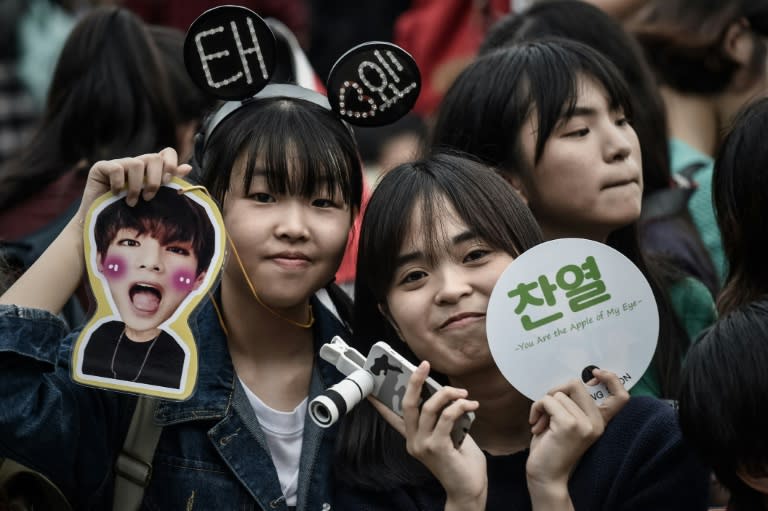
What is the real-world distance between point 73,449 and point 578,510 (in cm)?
105

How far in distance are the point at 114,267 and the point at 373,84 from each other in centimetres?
76

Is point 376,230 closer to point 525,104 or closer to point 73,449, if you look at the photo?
point 525,104

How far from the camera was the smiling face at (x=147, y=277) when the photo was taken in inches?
99.6

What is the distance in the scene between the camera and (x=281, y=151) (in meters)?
2.80

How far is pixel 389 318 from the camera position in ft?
9.36

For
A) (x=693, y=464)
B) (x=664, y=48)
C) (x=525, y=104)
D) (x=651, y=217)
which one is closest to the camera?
(x=693, y=464)

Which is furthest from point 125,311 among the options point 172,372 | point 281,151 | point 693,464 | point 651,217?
point 651,217

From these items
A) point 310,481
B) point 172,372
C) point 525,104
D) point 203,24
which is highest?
point 203,24

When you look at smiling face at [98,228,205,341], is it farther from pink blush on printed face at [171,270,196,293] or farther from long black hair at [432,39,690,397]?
long black hair at [432,39,690,397]

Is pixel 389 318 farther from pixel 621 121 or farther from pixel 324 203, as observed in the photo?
pixel 621 121

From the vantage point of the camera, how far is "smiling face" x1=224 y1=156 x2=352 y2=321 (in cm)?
275

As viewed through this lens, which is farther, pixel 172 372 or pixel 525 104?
pixel 525 104

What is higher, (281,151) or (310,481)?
(281,151)

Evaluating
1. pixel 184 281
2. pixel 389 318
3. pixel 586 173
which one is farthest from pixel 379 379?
pixel 586 173
